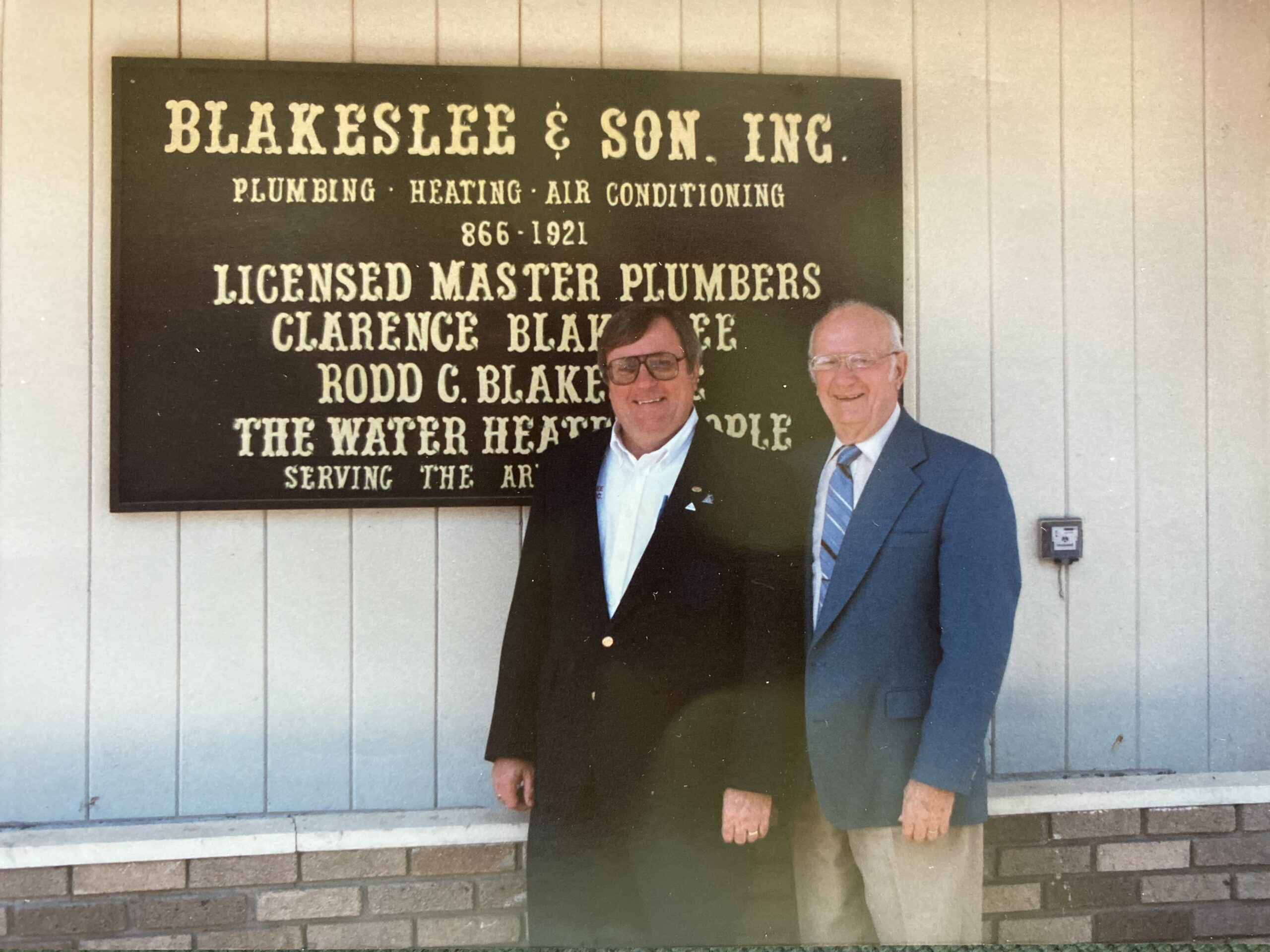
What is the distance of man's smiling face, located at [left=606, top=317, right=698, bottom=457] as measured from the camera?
225 cm

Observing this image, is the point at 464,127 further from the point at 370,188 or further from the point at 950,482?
the point at 950,482

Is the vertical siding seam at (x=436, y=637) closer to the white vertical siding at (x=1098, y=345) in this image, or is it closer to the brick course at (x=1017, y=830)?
the brick course at (x=1017, y=830)

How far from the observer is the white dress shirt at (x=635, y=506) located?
7.42 ft

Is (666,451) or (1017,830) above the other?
(666,451)

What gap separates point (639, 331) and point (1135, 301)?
1.38 m

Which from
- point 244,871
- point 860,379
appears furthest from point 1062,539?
point 244,871

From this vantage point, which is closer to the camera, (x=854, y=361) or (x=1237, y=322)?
(x=854, y=361)

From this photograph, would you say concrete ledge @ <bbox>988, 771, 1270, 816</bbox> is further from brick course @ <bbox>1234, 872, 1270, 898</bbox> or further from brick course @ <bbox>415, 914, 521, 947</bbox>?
brick course @ <bbox>415, 914, 521, 947</bbox>

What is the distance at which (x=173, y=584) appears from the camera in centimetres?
247

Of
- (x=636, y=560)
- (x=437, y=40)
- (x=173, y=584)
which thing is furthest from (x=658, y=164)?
(x=173, y=584)

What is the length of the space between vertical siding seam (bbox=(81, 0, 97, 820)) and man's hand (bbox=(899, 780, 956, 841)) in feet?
6.48

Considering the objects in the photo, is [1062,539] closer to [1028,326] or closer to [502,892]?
[1028,326]

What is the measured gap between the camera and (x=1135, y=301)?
2.63 m

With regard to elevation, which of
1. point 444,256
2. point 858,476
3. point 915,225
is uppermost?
point 915,225
